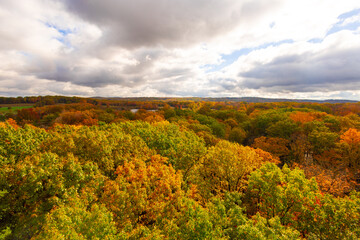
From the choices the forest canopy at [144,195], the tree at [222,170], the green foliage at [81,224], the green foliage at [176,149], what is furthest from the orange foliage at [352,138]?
the green foliage at [81,224]

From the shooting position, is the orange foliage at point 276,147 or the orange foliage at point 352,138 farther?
the orange foliage at point 276,147

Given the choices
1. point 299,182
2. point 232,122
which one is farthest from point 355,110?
point 299,182

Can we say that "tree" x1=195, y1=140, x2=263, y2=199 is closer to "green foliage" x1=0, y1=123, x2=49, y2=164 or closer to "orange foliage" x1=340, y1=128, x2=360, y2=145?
"green foliage" x1=0, y1=123, x2=49, y2=164

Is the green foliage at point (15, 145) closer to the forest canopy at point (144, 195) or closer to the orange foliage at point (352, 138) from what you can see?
the forest canopy at point (144, 195)

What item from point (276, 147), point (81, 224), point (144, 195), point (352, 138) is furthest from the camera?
point (276, 147)

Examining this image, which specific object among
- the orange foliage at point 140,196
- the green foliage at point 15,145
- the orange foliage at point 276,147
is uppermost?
the green foliage at point 15,145

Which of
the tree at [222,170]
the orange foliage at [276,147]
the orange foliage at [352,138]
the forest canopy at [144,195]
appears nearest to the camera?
the forest canopy at [144,195]

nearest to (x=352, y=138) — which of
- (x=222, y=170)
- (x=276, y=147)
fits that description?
(x=276, y=147)

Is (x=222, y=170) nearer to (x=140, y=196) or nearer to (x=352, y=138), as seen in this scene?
(x=140, y=196)

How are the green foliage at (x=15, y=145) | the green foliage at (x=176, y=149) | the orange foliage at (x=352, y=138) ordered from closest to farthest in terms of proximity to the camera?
the green foliage at (x=15, y=145)
the green foliage at (x=176, y=149)
the orange foliage at (x=352, y=138)

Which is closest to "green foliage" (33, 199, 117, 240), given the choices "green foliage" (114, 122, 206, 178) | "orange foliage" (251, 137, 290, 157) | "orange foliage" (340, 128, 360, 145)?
"green foliage" (114, 122, 206, 178)

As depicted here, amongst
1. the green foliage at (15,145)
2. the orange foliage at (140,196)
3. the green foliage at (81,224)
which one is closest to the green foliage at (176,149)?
the orange foliage at (140,196)

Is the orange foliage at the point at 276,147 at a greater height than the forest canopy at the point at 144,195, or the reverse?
the forest canopy at the point at 144,195
